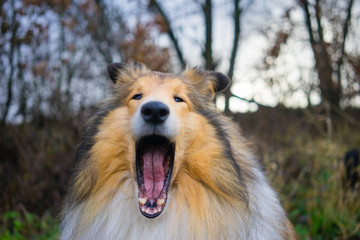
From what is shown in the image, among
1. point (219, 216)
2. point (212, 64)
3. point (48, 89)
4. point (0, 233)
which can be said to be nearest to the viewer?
point (219, 216)

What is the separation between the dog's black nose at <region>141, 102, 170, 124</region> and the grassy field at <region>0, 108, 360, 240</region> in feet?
6.69

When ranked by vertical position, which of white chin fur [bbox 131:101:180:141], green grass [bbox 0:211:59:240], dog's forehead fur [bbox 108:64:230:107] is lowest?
green grass [bbox 0:211:59:240]

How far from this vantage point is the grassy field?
176 inches

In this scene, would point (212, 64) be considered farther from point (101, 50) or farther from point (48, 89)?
point (48, 89)

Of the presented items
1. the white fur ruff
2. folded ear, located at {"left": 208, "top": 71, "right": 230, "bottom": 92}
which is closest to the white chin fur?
the white fur ruff

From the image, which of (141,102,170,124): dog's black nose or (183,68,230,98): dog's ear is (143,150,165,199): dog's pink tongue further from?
(183,68,230,98): dog's ear

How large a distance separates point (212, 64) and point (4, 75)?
13.7 ft

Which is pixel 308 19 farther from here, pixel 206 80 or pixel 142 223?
pixel 142 223

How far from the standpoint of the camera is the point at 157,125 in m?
2.24

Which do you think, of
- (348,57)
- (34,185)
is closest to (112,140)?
(34,185)

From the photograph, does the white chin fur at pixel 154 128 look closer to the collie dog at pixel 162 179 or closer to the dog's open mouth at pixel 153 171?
the collie dog at pixel 162 179

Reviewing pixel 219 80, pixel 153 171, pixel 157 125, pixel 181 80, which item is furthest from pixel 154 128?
pixel 219 80

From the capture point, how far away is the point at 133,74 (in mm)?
3012

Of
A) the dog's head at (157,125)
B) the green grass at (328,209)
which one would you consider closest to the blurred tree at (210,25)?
the green grass at (328,209)
